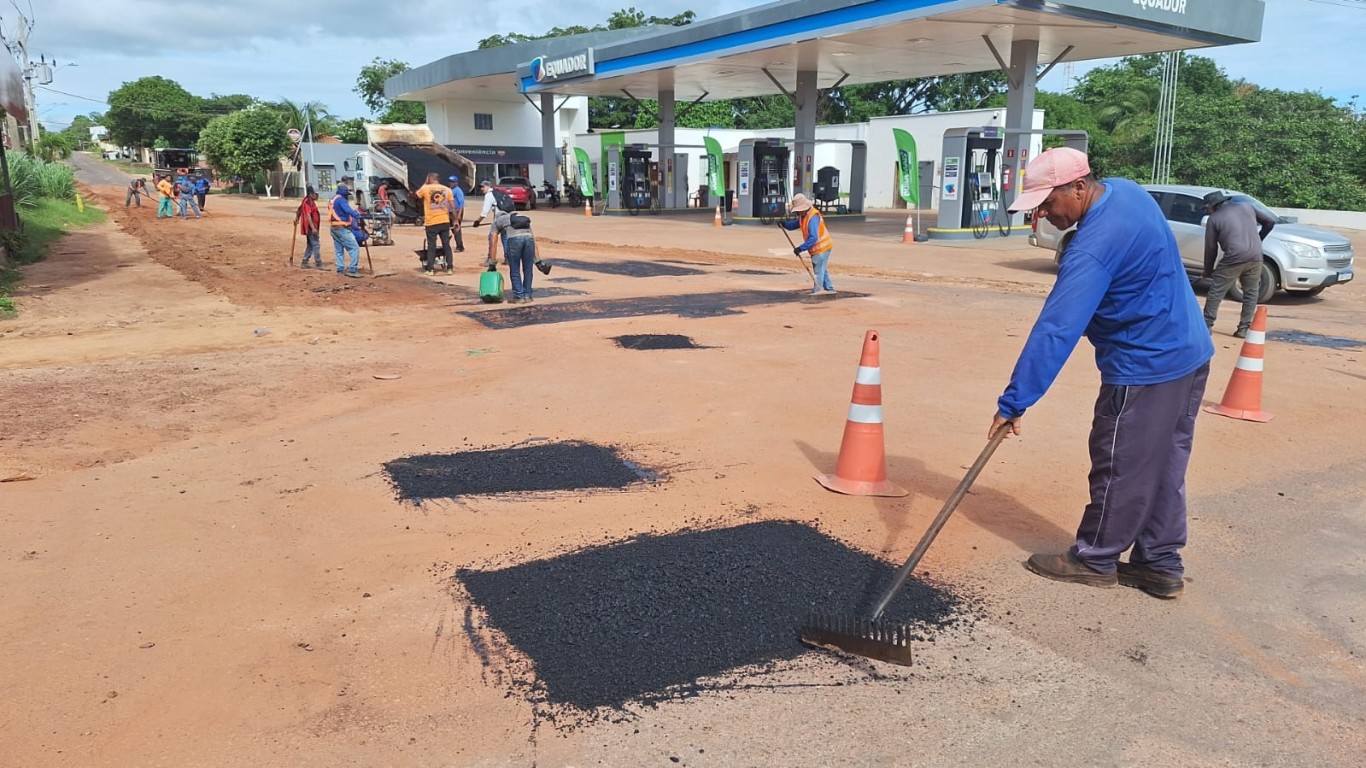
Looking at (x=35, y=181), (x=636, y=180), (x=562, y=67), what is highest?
(x=562, y=67)

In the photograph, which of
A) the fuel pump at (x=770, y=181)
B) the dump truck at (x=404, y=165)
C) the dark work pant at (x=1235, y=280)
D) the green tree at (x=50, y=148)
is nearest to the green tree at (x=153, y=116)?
the green tree at (x=50, y=148)

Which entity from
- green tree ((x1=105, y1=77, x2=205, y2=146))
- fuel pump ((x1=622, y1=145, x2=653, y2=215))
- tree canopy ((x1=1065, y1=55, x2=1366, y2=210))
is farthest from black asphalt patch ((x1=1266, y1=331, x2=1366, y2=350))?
green tree ((x1=105, y1=77, x2=205, y2=146))

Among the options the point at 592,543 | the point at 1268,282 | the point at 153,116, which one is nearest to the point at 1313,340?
the point at 1268,282

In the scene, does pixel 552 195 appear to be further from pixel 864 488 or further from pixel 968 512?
pixel 968 512

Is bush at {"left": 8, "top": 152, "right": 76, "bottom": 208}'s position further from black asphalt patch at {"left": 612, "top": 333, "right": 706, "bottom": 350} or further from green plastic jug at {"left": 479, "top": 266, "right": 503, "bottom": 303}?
black asphalt patch at {"left": 612, "top": 333, "right": 706, "bottom": 350}

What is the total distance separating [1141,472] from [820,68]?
1178 inches

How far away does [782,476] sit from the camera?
5.46 meters

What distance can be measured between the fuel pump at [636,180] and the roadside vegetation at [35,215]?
59.8 ft

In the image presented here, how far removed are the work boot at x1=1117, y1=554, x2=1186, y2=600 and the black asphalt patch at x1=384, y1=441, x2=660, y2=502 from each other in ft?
8.46

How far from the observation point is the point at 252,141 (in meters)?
51.0

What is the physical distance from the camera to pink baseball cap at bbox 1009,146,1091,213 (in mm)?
3676

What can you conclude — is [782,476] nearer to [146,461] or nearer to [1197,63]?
[146,461]

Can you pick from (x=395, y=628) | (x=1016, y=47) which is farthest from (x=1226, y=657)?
(x=1016, y=47)

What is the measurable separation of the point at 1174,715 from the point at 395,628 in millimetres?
2916
